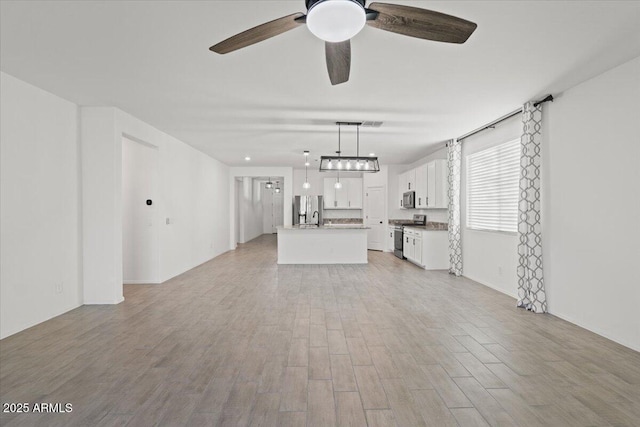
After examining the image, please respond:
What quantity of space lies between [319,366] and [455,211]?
4765 mm

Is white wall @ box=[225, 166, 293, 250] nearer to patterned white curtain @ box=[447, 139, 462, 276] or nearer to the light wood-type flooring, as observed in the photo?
patterned white curtain @ box=[447, 139, 462, 276]

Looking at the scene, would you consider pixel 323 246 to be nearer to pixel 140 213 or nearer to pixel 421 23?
pixel 140 213

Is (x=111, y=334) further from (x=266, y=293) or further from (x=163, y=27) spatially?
(x=163, y=27)

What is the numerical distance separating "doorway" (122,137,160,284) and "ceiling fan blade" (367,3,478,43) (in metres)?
5.00

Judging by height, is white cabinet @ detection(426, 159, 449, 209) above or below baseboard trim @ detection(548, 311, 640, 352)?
above

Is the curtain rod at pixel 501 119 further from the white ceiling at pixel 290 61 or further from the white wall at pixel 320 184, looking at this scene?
the white wall at pixel 320 184

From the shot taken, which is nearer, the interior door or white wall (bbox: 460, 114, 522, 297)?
white wall (bbox: 460, 114, 522, 297)

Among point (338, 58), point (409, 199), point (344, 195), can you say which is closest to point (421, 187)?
point (409, 199)

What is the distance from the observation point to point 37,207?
3.72 m

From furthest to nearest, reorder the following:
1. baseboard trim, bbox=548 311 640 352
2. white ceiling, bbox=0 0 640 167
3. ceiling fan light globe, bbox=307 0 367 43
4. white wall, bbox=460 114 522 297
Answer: white wall, bbox=460 114 522 297, baseboard trim, bbox=548 311 640 352, white ceiling, bbox=0 0 640 167, ceiling fan light globe, bbox=307 0 367 43

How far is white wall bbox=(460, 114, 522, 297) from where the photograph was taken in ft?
15.9

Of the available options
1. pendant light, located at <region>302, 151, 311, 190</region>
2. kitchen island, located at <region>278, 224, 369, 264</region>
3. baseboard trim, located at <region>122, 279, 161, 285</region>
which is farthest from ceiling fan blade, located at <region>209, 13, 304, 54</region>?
kitchen island, located at <region>278, 224, 369, 264</region>

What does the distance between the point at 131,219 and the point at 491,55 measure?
5.85 meters

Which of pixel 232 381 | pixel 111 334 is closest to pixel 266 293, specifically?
pixel 111 334
